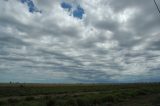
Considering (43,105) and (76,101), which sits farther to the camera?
(76,101)

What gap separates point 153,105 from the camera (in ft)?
96.3

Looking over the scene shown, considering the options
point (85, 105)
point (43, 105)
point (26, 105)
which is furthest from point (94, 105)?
point (26, 105)

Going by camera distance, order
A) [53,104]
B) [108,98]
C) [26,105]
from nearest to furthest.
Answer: [26,105]
[53,104]
[108,98]

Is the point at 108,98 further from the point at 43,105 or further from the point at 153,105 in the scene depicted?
the point at 43,105

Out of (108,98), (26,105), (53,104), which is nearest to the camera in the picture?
(26,105)

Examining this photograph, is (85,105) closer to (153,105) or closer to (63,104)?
(63,104)

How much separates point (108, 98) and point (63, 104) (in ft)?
38.3

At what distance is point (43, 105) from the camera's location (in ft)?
95.0

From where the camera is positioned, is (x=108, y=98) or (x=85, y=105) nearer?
(x=85, y=105)

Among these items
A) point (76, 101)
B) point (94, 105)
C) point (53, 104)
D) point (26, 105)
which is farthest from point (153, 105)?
point (26, 105)

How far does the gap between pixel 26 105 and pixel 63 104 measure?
4396 millimetres

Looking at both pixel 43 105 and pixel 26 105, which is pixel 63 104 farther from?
pixel 26 105

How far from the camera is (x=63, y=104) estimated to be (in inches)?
1182

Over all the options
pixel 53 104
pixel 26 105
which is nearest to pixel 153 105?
pixel 53 104
